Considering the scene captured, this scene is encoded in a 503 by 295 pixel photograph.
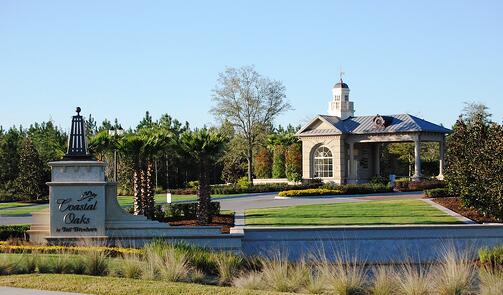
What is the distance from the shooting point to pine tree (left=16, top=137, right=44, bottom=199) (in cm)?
4528

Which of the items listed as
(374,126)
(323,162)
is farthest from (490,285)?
(323,162)

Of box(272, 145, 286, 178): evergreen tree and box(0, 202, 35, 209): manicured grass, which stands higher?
box(272, 145, 286, 178): evergreen tree

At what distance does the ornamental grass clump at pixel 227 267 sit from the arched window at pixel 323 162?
36.0 m

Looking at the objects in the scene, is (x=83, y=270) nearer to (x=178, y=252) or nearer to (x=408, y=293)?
(x=178, y=252)

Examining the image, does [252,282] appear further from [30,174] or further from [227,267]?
[30,174]

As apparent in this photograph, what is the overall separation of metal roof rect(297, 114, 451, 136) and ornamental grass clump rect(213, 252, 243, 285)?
35.1 meters

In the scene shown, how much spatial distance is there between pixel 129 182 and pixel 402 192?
1852 centimetres

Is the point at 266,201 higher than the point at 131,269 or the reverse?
higher

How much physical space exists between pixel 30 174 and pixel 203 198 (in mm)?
21541

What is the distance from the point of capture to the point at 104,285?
502 inches

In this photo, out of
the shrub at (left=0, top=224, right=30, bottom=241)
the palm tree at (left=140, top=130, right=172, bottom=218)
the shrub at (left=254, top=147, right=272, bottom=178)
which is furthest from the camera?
the shrub at (left=254, top=147, right=272, bottom=178)

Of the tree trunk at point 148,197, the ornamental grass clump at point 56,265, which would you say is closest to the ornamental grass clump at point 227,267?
the ornamental grass clump at point 56,265

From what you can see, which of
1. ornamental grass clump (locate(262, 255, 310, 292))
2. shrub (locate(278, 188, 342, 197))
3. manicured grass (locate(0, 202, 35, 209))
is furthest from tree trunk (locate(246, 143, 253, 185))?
ornamental grass clump (locate(262, 255, 310, 292))

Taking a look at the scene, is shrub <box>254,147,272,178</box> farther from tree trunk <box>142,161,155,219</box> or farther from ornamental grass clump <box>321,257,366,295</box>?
ornamental grass clump <box>321,257,366,295</box>
